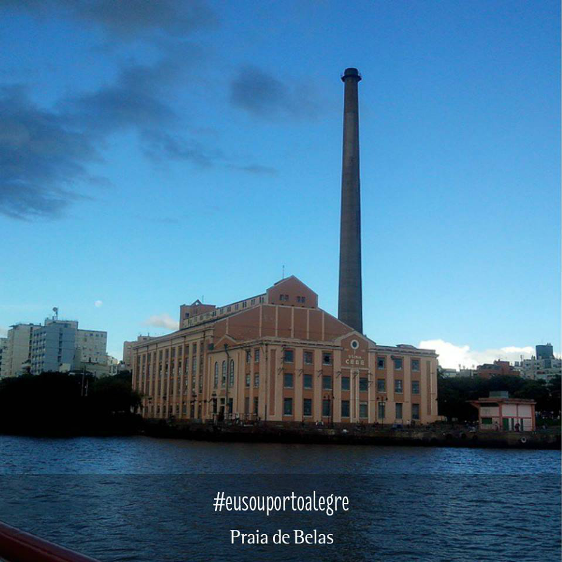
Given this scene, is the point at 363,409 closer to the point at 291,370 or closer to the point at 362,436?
the point at 291,370

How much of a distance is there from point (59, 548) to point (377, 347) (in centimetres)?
9332

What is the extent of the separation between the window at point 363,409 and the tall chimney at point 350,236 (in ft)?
36.5

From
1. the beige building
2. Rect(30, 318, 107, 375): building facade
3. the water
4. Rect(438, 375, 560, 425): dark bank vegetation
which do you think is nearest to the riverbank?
the beige building

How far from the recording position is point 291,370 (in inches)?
3450

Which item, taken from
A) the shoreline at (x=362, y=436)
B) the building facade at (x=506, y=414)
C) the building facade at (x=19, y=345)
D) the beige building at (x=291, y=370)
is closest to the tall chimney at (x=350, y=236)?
the beige building at (x=291, y=370)

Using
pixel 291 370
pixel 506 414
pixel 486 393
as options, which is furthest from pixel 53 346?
pixel 506 414

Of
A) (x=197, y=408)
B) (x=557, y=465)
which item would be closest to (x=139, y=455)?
(x=557, y=465)

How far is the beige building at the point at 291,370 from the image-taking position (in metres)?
86.9

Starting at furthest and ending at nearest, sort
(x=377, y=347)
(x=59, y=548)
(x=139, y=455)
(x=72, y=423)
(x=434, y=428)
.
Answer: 1. (x=72, y=423)
2. (x=377, y=347)
3. (x=434, y=428)
4. (x=139, y=455)
5. (x=59, y=548)

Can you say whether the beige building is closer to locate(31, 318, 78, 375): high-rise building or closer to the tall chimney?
the tall chimney

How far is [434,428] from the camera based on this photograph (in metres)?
86.5

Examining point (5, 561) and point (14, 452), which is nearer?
point (5, 561)

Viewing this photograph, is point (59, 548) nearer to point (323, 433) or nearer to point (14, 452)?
point (14, 452)

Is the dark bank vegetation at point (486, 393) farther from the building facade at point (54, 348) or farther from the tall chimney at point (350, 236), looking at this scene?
the building facade at point (54, 348)
